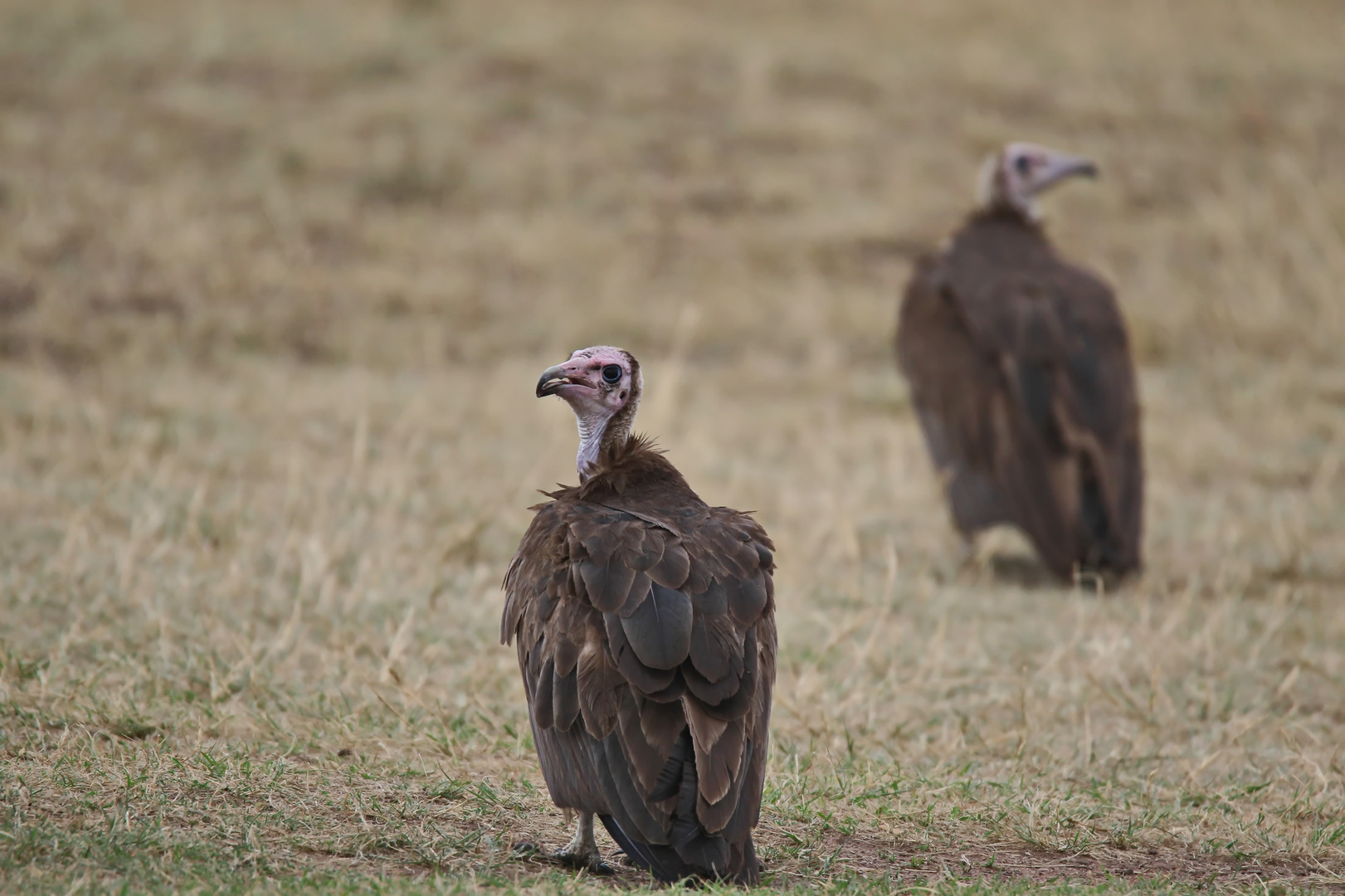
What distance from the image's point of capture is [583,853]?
3.67 m

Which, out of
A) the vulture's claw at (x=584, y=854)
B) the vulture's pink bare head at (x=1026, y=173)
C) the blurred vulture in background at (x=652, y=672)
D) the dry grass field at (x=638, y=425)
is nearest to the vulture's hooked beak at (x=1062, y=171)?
the vulture's pink bare head at (x=1026, y=173)

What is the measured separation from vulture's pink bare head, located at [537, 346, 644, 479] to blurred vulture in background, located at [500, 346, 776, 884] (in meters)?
0.39

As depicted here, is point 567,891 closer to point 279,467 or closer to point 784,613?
point 784,613

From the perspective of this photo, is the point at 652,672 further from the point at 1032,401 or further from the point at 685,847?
the point at 1032,401

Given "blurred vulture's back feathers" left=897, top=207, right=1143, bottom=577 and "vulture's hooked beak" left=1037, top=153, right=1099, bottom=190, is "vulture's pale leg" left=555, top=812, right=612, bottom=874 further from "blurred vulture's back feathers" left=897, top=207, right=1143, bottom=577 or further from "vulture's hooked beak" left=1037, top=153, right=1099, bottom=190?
"vulture's hooked beak" left=1037, top=153, right=1099, bottom=190

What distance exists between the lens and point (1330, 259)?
12648 mm

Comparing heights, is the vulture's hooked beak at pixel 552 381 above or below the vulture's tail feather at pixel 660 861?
above

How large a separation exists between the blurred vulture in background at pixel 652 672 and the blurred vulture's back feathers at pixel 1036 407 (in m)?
3.59

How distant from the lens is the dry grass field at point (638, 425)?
417 cm

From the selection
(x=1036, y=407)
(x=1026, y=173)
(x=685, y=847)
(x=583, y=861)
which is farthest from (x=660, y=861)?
(x=1026, y=173)

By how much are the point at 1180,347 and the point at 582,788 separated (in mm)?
9477

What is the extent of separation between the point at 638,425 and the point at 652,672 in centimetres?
570

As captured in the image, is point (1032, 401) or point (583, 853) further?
point (1032, 401)

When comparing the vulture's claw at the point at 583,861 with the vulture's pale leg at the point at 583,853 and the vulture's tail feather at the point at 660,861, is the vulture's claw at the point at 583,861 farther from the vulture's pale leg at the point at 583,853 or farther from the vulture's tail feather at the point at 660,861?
the vulture's tail feather at the point at 660,861
